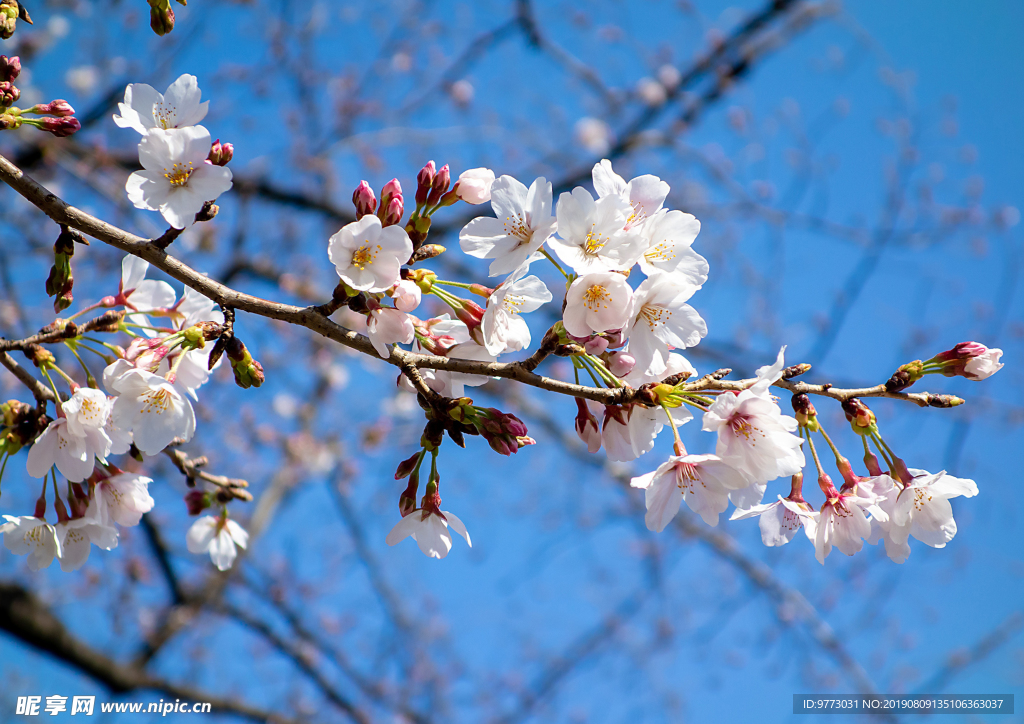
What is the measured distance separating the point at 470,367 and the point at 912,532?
3.04 feet

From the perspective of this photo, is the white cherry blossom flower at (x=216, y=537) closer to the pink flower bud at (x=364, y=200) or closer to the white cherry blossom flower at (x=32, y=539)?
the white cherry blossom flower at (x=32, y=539)

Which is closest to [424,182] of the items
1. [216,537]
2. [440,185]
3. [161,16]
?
[440,185]

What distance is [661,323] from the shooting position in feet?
4.00

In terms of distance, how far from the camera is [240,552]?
4809 millimetres

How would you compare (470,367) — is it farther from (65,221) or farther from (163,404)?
(65,221)

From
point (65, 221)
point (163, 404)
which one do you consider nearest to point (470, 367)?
point (163, 404)

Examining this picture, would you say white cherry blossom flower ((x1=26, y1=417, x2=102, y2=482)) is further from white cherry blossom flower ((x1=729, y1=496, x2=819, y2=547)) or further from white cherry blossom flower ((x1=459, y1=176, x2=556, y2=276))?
white cherry blossom flower ((x1=729, y1=496, x2=819, y2=547))

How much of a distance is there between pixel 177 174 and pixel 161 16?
0.38 meters

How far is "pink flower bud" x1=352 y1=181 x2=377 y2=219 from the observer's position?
117cm

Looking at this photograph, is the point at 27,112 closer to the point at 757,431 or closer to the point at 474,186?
the point at 474,186

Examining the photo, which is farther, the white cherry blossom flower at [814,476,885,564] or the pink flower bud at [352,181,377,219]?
the white cherry blossom flower at [814,476,885,564]

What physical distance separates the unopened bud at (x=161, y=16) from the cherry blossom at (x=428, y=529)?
44.2 inches

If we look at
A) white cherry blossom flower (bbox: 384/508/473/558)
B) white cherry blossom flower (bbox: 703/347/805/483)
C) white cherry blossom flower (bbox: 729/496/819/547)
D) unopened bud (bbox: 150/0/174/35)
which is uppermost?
unopened bud (bbox: 150/0/174/35)

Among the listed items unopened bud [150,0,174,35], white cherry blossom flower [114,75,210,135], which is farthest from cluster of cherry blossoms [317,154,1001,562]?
unopened bud [150,0,174,35]
